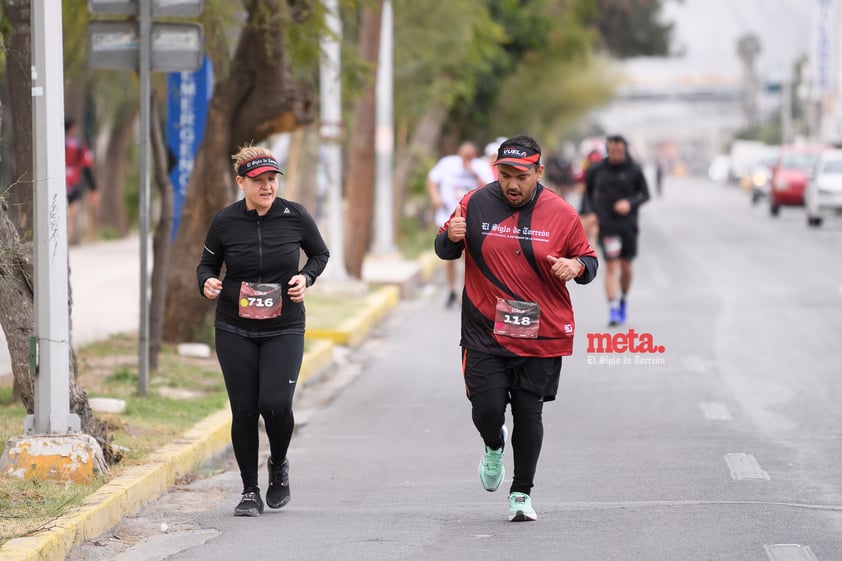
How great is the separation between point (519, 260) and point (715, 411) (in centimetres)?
421

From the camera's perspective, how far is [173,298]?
44.8ft

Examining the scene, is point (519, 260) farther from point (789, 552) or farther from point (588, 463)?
point (588, 463)

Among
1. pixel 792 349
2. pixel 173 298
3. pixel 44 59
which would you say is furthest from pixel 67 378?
pixel 792 349

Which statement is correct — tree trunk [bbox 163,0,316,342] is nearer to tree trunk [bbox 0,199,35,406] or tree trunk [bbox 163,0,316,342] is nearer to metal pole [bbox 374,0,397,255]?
tree trunk [bbox 0,199,35,406]

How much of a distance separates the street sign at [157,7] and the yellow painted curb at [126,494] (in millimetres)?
2754

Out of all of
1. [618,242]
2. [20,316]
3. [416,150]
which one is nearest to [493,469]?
[20,316]

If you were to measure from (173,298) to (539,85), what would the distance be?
36364mm

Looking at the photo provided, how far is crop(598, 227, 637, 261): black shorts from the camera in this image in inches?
620

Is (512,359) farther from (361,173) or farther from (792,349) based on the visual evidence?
(361,173)

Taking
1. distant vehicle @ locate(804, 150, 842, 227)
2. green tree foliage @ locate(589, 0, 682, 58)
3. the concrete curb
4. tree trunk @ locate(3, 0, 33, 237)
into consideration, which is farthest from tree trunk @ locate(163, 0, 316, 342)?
green tree foliage @ locate(589, 0, 682, 58)

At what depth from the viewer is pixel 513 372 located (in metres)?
7.49

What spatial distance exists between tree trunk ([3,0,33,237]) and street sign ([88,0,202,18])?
804 mm

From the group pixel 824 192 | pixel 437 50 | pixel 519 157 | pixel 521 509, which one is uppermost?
pixel 437 50

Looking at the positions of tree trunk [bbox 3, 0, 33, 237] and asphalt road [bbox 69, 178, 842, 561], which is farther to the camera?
tree trunk [bbox 3, 0, 33, 237]
